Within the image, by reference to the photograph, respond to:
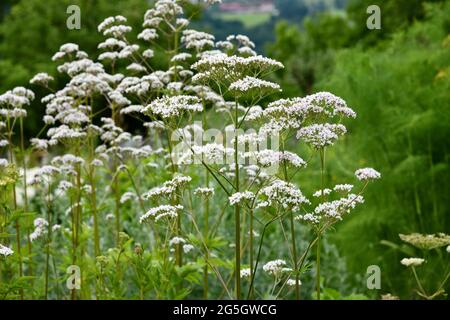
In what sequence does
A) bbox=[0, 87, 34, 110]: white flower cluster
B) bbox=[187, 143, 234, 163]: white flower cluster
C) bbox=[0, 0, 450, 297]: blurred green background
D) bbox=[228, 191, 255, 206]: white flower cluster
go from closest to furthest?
bbox=[228, 191, 255, 206]: white flower cluster, bbox=[187, 143, 234, 163]: white flower cluster, bbox=[0, 87, 34, 110]: white flower cluster, bbox=[0, 0, 450, 297]: blurred green background

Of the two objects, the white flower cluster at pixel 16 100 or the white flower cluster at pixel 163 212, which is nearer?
the white flower cluster at pixel 163 212

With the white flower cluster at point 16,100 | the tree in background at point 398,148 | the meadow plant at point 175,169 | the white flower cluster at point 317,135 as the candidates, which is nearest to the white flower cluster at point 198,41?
the meadow plant at point 175,169

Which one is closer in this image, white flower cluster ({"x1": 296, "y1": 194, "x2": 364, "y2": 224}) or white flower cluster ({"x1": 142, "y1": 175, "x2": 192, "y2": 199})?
white flower cluster ({"x1": 296, "y1": 194, "x2": 364, "y2": 224})

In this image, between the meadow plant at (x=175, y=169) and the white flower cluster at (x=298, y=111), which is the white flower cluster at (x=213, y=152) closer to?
the meadow plant at (x=175, y=169)

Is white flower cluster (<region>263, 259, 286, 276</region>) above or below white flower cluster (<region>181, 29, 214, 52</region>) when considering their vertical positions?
below

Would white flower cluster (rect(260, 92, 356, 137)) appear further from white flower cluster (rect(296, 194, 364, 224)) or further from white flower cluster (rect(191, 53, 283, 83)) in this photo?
white flower cluster (rect(296, 194, 364, 224))

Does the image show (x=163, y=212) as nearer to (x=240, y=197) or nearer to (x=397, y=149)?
(x=240, y=197)

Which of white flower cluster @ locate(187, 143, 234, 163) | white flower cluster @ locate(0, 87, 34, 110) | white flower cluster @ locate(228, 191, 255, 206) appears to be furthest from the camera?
white flower cluster @ locate(0, 87, 34, 110)

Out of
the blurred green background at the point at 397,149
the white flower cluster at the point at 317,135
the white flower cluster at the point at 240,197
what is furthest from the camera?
the blurred green background at the point at 397,149

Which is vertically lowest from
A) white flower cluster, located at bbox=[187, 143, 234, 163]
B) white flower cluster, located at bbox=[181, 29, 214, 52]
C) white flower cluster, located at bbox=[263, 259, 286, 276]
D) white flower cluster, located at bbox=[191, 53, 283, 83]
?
white flower cluster, located at bbox=[263, 259, 286, 276]

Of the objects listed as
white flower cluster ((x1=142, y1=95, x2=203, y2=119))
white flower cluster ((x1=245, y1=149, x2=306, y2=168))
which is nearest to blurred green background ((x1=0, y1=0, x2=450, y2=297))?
white flower cluster ((x1=245, y1=149, x2=306, y2=168))

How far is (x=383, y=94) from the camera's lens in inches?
335

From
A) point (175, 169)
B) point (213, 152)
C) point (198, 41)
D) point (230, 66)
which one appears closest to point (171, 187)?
point (213, 152)

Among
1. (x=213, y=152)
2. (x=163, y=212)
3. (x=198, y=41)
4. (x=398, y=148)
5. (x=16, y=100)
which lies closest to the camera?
(x=213, y=152)
